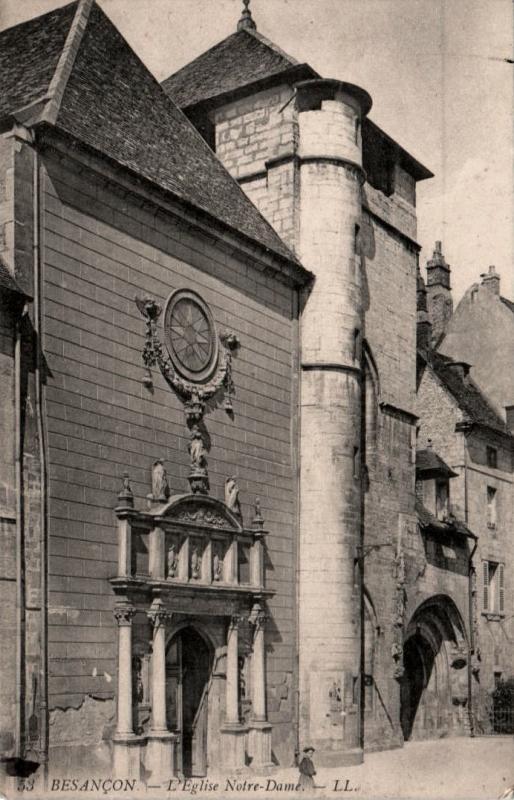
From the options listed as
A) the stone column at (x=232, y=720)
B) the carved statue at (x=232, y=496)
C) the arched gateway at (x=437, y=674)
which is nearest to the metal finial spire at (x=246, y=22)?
the carved statue at (x=232, y=496)

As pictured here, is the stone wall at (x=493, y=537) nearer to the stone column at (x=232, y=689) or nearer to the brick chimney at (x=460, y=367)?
the brick chimney at (x=460, y=367)

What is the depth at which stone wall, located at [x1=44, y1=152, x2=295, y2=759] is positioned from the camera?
572 inches

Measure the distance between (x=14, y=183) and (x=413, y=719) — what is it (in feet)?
52.4

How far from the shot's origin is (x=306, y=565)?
19.7m

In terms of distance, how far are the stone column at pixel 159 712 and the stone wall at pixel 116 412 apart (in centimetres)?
80

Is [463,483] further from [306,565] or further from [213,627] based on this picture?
[213,627]

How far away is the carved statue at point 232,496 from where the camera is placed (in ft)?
58.4

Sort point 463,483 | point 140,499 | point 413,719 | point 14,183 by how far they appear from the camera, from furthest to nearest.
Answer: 1. point 463,483
2. point 413,719
3. point 140,499
4. point 14,183

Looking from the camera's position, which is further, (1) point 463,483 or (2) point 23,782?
(1) point 463,483

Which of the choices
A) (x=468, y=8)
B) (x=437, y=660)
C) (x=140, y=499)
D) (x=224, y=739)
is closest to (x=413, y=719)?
(x=437, y=660)

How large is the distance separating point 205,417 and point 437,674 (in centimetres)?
1128

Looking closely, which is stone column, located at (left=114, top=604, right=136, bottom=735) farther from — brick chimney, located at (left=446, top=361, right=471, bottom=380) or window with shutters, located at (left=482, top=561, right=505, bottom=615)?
brick chimney, located at (left=446, top=361, right=471, bottom=380)

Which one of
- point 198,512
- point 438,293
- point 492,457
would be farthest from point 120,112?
point 438,293

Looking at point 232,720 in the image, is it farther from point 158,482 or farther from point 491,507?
point 491,507
